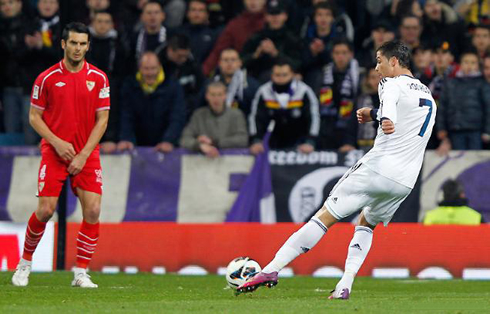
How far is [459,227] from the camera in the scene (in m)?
14.9

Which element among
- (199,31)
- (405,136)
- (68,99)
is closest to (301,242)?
(405,136)

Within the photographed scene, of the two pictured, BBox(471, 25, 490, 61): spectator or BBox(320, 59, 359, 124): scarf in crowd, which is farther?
BBox(471, 25, 490, 61): spectator

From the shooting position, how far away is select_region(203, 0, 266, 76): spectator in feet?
61.2

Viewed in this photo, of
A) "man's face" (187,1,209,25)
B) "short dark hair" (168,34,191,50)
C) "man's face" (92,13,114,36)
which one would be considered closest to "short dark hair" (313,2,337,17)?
"man's face" (187,1,209,25)

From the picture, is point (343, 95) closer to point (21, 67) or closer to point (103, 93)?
point (21, 67)

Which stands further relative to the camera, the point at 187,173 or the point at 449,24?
the point at 449,24

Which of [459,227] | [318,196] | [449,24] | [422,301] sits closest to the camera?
[422,301]

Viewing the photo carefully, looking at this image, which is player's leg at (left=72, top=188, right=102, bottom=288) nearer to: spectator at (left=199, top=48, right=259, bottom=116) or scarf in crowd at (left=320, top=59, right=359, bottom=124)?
spectator at (left=199, top=48, right=259, bottom=116)

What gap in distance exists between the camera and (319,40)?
17797 millimetres

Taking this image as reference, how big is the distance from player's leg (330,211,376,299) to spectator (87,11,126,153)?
763cm

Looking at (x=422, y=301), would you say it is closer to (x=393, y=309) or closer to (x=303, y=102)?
(x=393, y=309)

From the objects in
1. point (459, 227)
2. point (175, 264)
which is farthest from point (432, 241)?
point (175, 264)

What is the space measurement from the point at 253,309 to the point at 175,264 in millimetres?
6521

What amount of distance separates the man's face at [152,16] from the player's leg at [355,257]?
8260 mm
